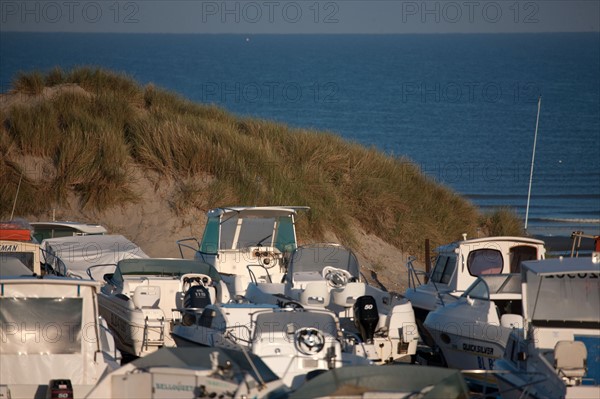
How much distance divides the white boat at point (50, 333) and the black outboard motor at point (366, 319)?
416 centimetres

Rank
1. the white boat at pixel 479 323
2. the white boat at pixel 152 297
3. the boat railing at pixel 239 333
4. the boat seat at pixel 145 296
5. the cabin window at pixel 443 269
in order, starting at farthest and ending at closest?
the cabin window at pixel 443 269
the boat seat at pixel 145 296
the white boat at pixel 152 297
the white boat at pixel 479 323
the boat railing at pixel 239 333

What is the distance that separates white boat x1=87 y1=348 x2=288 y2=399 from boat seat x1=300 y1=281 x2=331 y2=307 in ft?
19.5

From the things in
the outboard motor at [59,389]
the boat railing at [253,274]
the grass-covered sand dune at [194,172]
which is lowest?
the outboard motor at [59,389]

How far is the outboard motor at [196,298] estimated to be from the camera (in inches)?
696

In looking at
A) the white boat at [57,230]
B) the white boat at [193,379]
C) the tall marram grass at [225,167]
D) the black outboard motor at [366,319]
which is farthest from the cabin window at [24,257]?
the tall marram grass at [225,167]

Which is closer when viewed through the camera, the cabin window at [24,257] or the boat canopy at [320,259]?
the cabin window at [24,257]

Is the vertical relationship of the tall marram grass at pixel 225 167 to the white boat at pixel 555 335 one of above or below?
above

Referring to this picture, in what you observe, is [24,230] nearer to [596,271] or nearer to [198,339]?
Result: [198,339]

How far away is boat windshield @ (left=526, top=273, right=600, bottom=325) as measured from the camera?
15086mm

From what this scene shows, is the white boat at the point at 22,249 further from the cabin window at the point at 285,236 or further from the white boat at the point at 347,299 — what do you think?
the cabin window at the point at 285,236

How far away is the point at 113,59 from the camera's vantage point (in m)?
150

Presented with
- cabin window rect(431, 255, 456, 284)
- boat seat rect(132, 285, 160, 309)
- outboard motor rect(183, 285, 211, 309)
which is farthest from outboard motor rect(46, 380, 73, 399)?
cabin window rect(431, 255, 456, 284)

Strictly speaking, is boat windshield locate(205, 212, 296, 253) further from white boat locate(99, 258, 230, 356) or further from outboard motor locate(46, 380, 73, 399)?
outboard motor locate(46, 380, 73, 399)

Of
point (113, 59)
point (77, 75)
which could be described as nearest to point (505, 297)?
point (77, 75)
